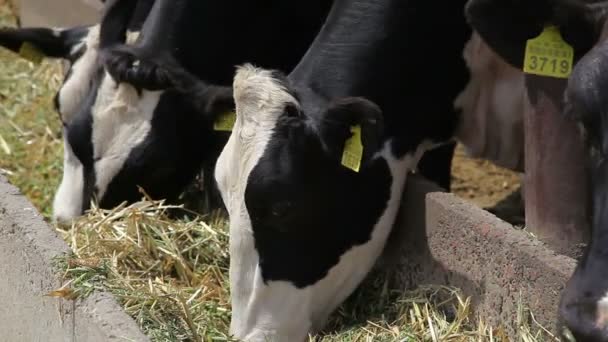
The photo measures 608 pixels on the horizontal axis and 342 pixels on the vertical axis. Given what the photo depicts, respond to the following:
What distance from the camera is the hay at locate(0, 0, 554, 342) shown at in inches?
167

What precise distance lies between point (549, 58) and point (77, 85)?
2.56 meters

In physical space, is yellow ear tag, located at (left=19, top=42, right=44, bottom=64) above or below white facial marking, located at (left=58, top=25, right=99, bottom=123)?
below

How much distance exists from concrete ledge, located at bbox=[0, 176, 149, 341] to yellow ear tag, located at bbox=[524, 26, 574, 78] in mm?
1593

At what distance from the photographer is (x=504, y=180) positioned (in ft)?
21.8

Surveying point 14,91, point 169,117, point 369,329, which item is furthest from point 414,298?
point 14,91

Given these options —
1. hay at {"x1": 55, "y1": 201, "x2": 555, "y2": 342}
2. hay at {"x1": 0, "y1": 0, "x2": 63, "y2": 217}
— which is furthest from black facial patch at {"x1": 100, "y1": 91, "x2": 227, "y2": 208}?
hay at {"x1": 0, "y1": 0, "x2": 63, "y2": 217}

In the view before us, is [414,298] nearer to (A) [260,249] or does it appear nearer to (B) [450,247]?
(B) [450,247]

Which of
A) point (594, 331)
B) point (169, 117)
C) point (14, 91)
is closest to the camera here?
point (594, 331)

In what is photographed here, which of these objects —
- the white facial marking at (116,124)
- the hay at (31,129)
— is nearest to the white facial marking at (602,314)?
the white facial marking at (116,124)

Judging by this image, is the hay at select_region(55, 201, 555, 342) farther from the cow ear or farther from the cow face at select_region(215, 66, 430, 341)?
the cow ear

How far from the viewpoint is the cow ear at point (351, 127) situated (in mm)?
4113

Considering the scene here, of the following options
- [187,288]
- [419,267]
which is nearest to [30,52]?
[187,288]

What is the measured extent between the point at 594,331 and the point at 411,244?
1.37m

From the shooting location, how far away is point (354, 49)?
181 inches
